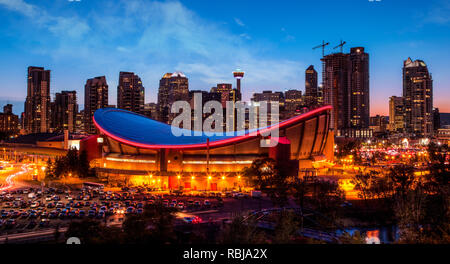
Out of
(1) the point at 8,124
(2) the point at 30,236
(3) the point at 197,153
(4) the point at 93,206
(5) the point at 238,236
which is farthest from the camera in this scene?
(1) the point at 8,124

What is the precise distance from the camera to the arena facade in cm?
4631

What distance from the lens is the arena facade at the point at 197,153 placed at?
152ft

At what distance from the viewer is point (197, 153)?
161 ft

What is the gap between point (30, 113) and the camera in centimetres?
19825

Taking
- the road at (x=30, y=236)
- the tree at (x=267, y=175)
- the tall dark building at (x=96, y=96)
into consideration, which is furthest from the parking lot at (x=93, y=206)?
the tall dark building at (x=96, y=96)

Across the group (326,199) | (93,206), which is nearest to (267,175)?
(326,199)

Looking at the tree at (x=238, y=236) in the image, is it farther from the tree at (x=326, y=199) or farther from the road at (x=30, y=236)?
the tree at (x=326, y=199)

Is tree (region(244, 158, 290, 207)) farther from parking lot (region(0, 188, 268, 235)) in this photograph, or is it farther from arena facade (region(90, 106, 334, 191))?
parking lot (region(0, 188, 268, 235))

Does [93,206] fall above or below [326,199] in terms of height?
below

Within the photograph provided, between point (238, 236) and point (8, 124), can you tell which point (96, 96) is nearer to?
point (8, 124)
